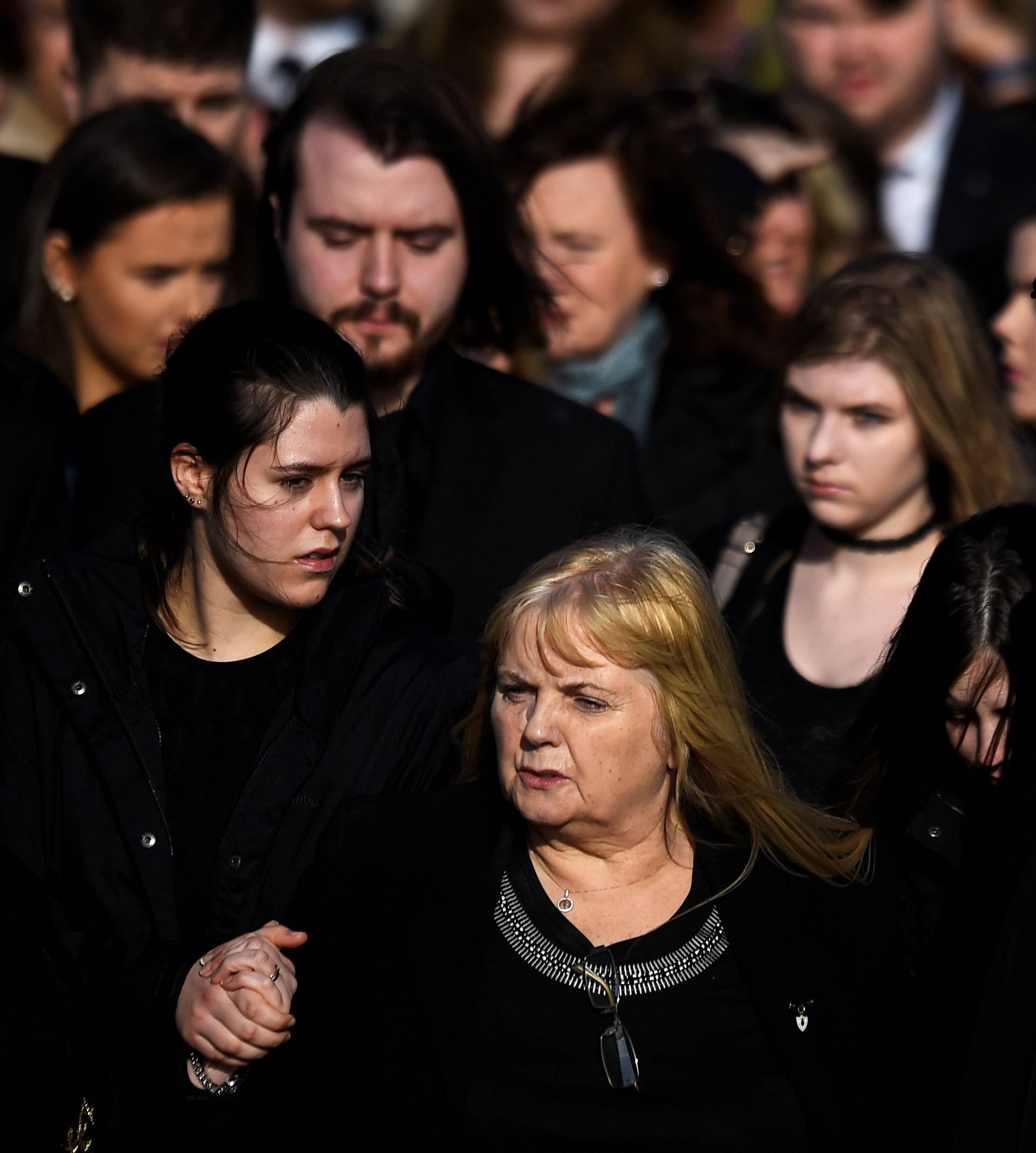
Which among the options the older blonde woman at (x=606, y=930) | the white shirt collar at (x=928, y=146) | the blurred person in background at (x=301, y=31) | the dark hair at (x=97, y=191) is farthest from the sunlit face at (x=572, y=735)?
the blurred person in background at (x=301, y=31)

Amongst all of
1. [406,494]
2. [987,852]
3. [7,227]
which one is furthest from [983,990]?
[7,227]

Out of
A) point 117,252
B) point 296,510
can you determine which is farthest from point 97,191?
point 296,510

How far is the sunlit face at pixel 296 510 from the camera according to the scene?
3.21m

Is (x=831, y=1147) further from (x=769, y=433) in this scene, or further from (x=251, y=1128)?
(x=769, y=433)

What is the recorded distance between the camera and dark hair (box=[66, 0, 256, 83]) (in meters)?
5.34

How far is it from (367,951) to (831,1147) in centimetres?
81

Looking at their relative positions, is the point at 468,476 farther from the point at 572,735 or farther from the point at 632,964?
the point at 632,964

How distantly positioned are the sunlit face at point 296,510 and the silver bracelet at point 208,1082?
2.58 feet

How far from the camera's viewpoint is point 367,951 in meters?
3.07

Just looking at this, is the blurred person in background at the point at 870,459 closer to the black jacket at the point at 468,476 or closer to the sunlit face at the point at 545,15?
the black jacket at the point at 468,476

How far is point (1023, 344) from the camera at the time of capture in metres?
5.36

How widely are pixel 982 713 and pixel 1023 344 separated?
2.47m

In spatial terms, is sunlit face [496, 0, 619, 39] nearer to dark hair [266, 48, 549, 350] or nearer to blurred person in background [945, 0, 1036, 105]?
blurred person in background [945, 0, 1036, 105]

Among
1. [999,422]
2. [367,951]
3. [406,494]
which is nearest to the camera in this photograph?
[367,951]
